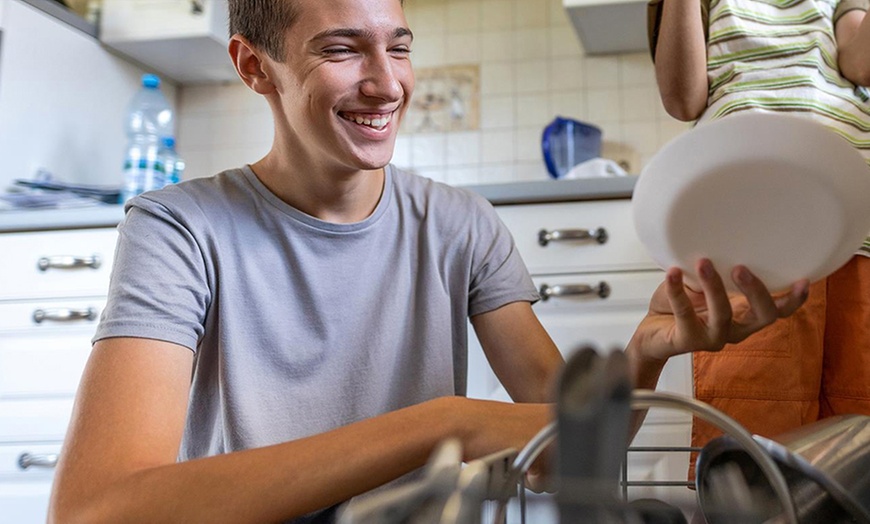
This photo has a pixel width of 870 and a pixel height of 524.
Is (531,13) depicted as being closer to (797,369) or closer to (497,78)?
(497,78)

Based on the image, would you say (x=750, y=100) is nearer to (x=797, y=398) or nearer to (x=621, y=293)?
(x=797, y=398)

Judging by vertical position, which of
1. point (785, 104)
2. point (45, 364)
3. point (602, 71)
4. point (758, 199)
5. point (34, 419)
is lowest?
point (34, 419)

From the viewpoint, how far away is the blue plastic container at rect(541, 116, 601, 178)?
7.02ft

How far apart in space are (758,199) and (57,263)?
1.54 meters

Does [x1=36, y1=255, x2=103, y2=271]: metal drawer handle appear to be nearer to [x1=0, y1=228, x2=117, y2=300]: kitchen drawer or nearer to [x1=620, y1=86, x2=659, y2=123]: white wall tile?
[x1=0, y1=228, x2=117, y2=300]: kitchen drawer

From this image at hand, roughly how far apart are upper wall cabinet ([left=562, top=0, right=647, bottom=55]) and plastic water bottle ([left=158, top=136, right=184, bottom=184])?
102 cm

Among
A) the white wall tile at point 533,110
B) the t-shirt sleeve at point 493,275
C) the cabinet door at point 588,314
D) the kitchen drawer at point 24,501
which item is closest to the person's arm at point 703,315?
the t-shirt sleeve at point 493,275

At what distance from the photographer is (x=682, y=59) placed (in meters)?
1.03

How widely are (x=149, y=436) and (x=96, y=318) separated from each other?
1.16 m

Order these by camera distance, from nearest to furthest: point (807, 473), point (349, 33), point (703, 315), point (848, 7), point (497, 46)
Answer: point (807, 473) < point (703, 315) < point (349, 33) < point (848, 7) < point (497, 46)

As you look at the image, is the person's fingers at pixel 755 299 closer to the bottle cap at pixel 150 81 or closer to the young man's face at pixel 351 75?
the young man's face at pixel 351 75

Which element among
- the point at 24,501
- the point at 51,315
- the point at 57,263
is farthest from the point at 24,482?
the point at 57,263

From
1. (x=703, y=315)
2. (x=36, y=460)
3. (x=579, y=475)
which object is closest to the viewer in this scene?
(x=579, y=475)

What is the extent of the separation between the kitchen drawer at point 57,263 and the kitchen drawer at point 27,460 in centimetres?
31
